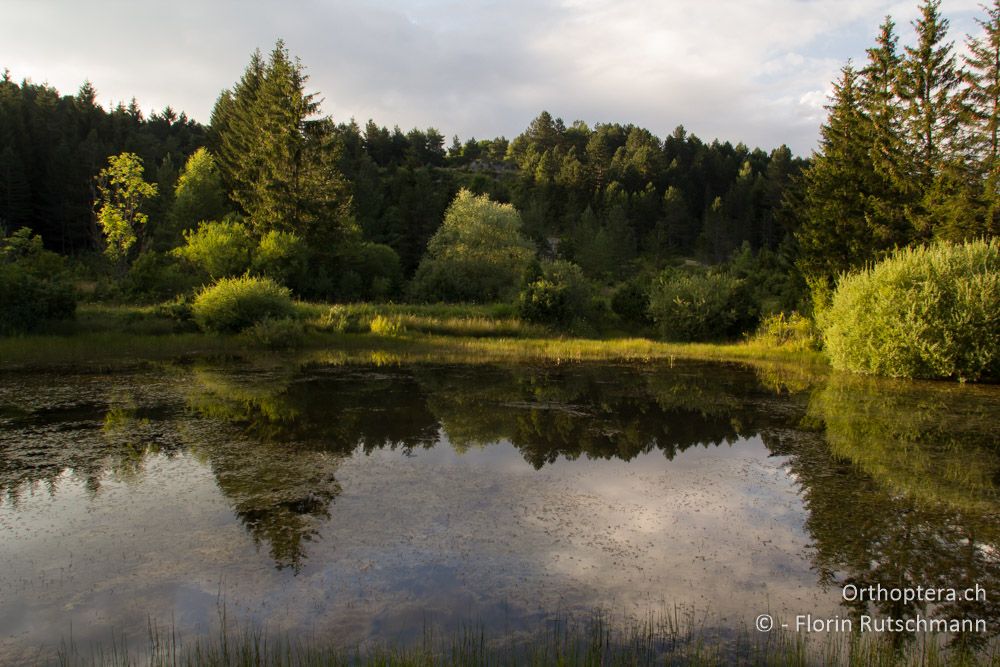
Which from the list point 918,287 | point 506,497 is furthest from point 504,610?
point 918,287

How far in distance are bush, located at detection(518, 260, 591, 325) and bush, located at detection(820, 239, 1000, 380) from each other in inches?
537

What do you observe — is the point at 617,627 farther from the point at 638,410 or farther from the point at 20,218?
the point at 20,218

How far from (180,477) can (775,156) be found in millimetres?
116678

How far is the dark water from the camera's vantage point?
20.6ft

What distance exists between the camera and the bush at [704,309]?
108ft

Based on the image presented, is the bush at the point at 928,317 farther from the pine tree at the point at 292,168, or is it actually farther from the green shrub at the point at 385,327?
the pine tree at the point at 292,168

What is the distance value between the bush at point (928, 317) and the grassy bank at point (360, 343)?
117 inches

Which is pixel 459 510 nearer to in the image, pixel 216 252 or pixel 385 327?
pixel 385 327

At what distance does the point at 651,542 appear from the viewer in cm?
795

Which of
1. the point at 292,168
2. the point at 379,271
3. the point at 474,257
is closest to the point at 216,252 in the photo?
the point at 292,168

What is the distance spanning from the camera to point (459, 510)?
8.88 metres

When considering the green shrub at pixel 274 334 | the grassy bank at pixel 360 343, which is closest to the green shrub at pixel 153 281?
the grassy bank at pixel 360 343

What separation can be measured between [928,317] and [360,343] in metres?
20.5

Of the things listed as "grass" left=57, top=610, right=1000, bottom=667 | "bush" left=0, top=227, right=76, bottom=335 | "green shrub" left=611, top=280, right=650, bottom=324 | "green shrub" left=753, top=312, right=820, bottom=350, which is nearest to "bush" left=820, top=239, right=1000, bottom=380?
"green shrub" left=753, top=312, right=820, bottom=350
